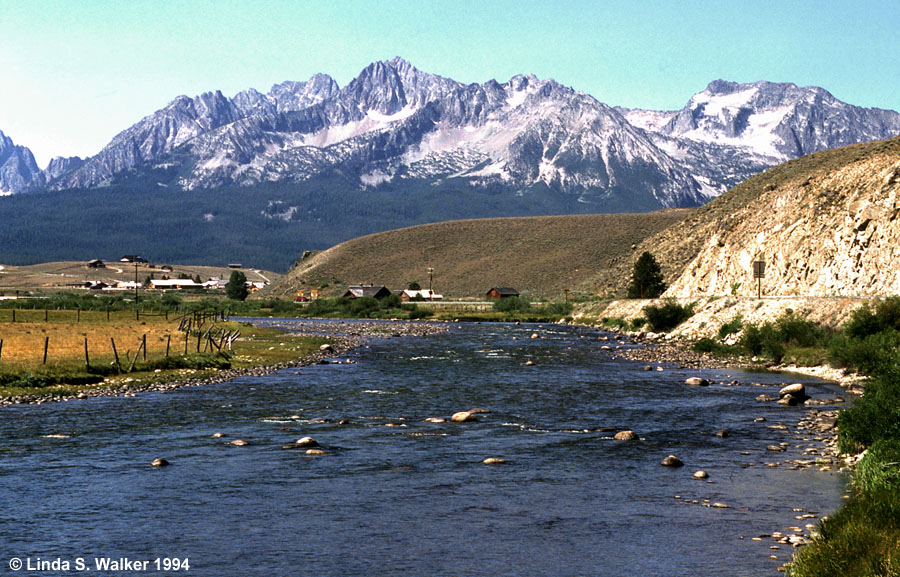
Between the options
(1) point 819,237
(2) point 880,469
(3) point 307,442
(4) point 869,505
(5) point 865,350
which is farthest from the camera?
(1) point 819,237

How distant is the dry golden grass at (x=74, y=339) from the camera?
5197cm

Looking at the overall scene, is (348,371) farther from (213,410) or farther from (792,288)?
(792,288)

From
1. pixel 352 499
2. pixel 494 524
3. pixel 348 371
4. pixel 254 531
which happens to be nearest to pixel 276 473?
pixel 352 499

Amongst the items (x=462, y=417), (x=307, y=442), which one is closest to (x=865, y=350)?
(x=462, y=417)

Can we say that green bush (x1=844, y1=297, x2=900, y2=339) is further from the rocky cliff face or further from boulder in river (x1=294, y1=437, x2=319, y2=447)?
boulder in river (x1=294, y1=437, x2=319, y2=447)

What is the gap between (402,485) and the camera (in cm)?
2655

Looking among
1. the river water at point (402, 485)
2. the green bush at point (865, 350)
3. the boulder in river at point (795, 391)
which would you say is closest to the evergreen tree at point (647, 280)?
the green bush at point (865, 350)

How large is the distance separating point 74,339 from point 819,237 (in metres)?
70.3

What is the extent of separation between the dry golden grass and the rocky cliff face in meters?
59.3

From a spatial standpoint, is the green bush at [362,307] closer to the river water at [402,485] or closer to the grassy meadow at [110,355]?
the grassy meadow at [110,355]

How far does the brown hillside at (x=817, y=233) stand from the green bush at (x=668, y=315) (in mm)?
9165

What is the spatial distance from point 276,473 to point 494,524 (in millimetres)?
8518

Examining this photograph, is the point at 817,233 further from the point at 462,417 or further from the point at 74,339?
the point at 74,339

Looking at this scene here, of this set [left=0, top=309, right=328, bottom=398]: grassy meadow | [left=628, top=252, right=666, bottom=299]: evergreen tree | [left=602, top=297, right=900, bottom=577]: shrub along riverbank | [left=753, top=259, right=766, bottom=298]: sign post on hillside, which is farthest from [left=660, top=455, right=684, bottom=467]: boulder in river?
[left=628, top=252, right=666, bottom=299]: evergreen tree
